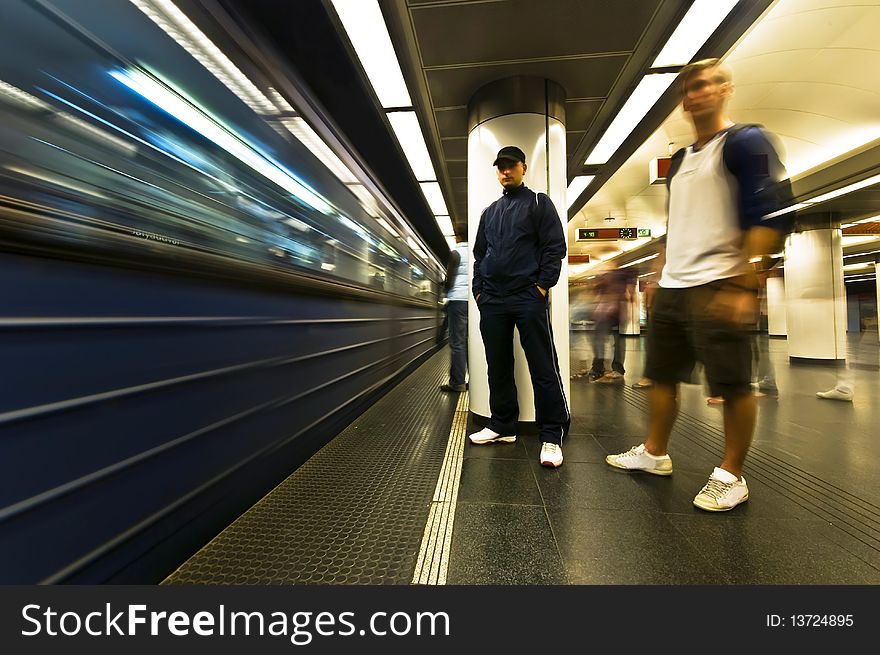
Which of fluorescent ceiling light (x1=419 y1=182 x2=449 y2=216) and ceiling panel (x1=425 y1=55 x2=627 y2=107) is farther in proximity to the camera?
fluorescent ceiling light (x1=419 y1=182 x2=449 y2=216)

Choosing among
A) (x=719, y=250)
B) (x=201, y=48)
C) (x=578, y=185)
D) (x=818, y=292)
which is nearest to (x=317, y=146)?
(x=201, y=48)

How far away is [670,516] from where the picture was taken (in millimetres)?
1378

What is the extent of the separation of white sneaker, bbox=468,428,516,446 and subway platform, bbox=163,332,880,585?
0.14 ft

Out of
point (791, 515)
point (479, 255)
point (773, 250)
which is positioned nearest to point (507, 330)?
point (479, 255)

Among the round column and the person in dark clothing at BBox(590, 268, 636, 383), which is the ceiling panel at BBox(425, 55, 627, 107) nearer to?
the round column

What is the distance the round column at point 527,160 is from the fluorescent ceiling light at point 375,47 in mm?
693

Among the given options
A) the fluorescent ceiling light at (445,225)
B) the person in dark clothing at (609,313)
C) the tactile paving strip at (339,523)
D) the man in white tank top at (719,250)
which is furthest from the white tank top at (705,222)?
the fluorescent ceiling light at (445,225)

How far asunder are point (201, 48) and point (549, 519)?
87.2 inches

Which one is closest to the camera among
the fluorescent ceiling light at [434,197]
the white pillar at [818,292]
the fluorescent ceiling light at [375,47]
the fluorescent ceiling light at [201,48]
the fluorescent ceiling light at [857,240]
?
the fluorescent ceiling light at [201,48]

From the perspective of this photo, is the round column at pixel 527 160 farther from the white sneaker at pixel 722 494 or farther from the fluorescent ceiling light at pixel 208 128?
the fluorescent ceiling light at pixel 208 128

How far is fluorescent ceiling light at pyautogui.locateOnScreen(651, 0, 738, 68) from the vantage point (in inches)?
80.0

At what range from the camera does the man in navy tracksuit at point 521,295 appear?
6.46 feet

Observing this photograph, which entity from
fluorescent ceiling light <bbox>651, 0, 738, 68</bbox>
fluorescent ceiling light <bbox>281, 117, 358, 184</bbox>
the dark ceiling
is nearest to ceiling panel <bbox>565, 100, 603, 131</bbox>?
the dark ceiling

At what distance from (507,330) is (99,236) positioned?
69.3 inches
